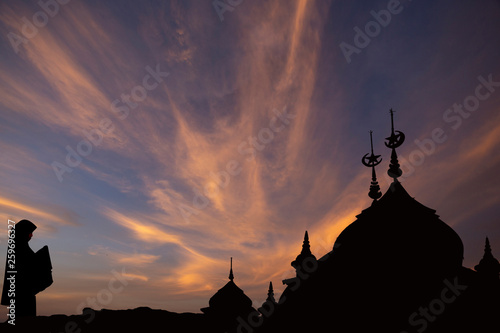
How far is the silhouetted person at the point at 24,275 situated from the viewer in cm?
Answer: 607

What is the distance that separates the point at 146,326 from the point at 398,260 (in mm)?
10976

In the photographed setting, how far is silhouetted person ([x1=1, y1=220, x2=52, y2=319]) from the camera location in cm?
607

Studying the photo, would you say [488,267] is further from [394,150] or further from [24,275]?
[24,275]

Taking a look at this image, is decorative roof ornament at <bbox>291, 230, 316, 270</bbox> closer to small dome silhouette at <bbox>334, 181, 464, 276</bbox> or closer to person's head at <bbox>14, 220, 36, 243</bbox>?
small dome silhouette at <bbox>334, 181, 464, 276</bbox>

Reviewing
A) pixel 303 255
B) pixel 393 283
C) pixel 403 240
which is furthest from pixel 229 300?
pixel 403 240

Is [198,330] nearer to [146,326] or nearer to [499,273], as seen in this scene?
[146,326]

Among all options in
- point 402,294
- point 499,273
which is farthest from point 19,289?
point 499,273

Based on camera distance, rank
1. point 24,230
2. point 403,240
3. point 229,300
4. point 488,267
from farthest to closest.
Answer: point 229,300
point 403,240
point 488,267
point 24,230

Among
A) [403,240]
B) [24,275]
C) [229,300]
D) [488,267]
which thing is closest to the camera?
[24,275]

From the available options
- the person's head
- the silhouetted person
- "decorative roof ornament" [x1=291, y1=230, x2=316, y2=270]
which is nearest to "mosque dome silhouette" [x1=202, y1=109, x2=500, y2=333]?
"decorative roof ornament" [x1=291, y1=230, x2=316, y2=270]

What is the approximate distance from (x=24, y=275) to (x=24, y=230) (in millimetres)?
897

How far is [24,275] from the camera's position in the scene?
6156mm

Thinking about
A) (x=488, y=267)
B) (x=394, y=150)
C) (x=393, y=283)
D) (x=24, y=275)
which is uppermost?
(x=394, y=150)

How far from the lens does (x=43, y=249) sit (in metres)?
6.59
